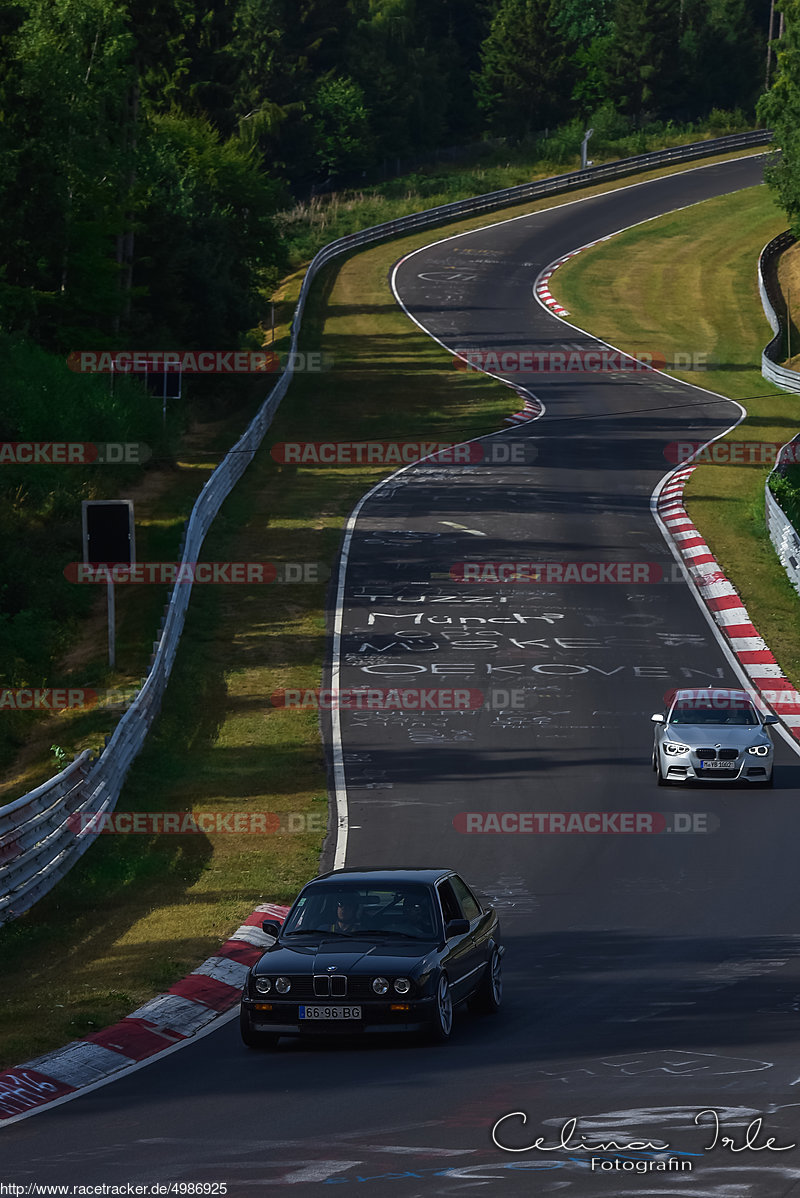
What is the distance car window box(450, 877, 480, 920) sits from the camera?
545 inches

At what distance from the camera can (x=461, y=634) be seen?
3481 cm

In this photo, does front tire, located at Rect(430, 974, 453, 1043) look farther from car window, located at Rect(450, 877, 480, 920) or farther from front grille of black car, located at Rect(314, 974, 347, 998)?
car window, located at Rect(450, 877, 480, 920)

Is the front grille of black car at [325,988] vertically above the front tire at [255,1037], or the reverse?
the front grille of black car at [325,988]

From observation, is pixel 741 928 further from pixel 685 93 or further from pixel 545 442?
pixel 685 93

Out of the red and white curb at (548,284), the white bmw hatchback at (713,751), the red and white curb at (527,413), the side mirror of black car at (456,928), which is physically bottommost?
the white bmw hatchback at (713,751)

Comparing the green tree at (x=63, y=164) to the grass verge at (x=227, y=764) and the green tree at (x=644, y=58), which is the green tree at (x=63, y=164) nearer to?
the grass verge at (x=227, y=764)

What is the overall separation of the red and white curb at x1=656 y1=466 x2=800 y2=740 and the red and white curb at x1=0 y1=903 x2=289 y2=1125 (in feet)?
49.2

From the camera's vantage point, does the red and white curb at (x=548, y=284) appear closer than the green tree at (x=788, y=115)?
No

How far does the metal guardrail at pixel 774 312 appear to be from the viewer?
6219cm

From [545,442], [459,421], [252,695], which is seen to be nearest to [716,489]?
[545,442]

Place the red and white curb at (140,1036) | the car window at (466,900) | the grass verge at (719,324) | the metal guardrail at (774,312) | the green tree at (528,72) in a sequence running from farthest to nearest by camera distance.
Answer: the green tree at (528,72) < the metal guardrail at (774,312) < the grass verge at (719,324) < the car window at (466,900) < the red and white curb at (140,1036)

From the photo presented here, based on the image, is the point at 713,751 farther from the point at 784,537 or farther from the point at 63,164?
the point at 63,164

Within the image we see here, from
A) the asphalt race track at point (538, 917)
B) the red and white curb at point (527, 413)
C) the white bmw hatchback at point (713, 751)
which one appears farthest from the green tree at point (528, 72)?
the white bmw hatchback at point (713, 751)

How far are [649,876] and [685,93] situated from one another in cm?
11704
